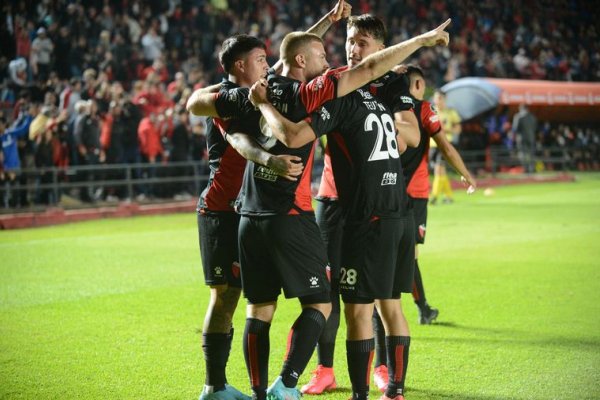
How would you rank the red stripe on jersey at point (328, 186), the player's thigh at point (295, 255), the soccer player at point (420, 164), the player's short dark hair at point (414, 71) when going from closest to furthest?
the player's thigh at point (295, 255) → the red stripe on jersey at point (328, 186) → the soccer player at point (420, 164) → the player's short dark hair at point (414, 71)

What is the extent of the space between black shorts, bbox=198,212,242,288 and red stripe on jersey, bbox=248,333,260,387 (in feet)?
1.83

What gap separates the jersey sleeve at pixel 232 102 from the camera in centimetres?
522

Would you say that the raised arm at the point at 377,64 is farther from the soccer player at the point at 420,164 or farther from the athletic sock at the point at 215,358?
the athletic sock at the point at 215,358

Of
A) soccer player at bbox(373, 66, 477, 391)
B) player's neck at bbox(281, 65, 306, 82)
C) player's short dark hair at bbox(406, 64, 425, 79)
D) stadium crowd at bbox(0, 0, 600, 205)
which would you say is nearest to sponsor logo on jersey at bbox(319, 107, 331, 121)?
player's neck at bbox(281, 65, 306, 82)

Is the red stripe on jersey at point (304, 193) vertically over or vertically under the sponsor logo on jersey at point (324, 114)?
under

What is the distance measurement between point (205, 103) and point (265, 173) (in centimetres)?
64

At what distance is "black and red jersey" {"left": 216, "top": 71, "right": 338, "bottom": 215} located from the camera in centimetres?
489

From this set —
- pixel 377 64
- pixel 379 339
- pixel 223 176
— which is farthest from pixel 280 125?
pixel 379 339

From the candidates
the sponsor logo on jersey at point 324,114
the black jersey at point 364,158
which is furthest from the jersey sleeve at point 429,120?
the sponsor logo on jersey at point 324,114

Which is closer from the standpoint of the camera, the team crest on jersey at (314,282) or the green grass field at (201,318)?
the team crest on jersey at (314,282)

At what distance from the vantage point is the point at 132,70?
2256 cm

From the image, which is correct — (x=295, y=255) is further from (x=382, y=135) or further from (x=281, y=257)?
(x=382, y=135)

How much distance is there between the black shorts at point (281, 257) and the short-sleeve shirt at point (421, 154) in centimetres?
189

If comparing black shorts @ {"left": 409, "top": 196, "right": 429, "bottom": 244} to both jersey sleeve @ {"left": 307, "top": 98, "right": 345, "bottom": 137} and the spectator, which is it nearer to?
jersey sleeve @ {"left": 307, "top": 98, "right": 345, "bottom": 137}
